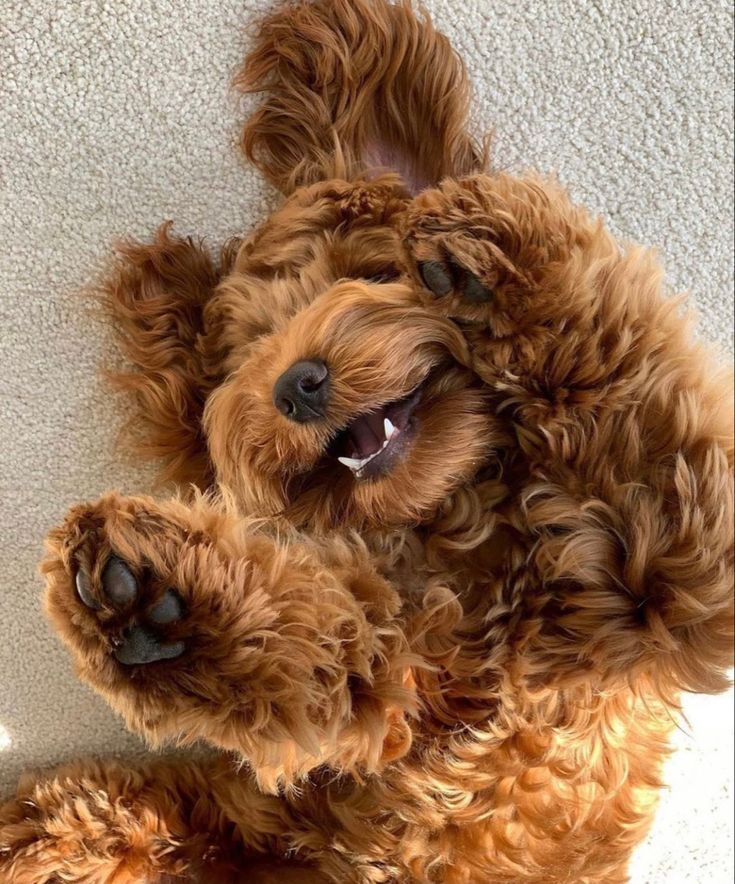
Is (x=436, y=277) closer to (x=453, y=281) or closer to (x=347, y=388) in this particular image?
(x=453, y=281)

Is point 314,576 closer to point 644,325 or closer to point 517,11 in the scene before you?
point 644,325

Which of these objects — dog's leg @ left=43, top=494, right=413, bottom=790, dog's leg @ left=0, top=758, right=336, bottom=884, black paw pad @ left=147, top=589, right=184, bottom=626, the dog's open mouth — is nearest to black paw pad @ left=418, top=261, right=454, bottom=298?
the dog's open mouth

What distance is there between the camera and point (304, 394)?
1.10 m

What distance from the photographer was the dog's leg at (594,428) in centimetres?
106

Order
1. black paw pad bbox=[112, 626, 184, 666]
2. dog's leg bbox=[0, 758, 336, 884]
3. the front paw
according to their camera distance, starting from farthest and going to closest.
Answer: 1. dog's leg bbox=[0, 758, 336, 884]
2. the front paw
3. black paw pad bbox=[112, 626, 184, 666]

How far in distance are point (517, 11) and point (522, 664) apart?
1.17 m

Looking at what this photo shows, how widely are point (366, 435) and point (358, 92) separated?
0.66 meters

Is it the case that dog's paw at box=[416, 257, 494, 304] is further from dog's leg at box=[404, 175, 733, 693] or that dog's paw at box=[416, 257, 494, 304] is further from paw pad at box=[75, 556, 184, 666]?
paw pad at box=[75, 556, 184, 666]

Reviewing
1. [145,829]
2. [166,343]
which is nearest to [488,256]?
[166,343]

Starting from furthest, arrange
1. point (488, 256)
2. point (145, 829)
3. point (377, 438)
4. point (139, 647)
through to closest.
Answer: point (145, 829) → point (377, 438) → point (488, 256) → point (139, 647)

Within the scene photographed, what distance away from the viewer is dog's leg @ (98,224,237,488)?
1.46 meters

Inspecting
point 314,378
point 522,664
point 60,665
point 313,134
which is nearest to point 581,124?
point 313,134

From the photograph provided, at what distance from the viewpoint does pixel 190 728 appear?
1001 mm

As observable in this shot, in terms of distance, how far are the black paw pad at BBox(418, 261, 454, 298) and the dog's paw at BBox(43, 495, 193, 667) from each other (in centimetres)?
46
